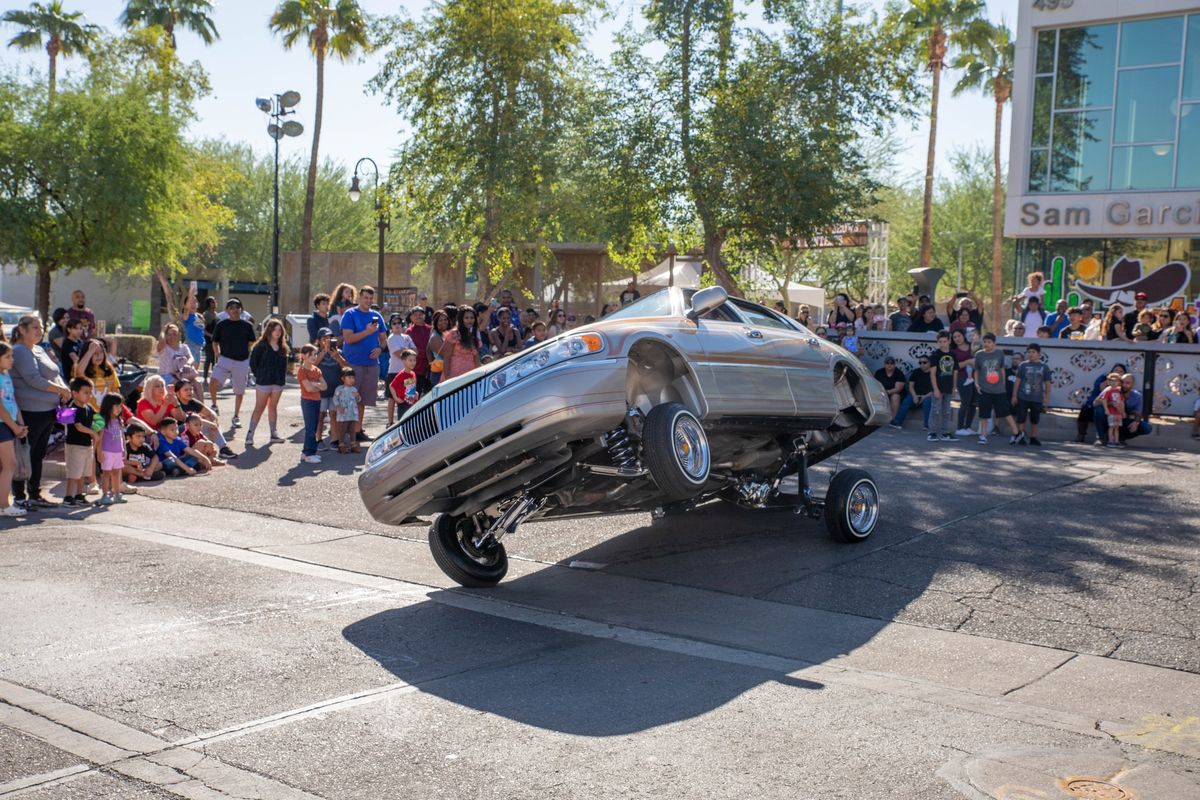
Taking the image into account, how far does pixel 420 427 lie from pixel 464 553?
3.68 ft

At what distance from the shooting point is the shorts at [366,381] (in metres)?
15.5

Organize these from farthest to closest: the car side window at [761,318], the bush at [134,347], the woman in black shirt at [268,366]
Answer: the bush at [134,347] → the woman in black shirt at [268,366] → the car side window at [761,318]

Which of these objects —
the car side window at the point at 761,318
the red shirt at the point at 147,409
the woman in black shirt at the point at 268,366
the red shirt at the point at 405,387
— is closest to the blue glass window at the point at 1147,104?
the red shirt at the point at 405,387

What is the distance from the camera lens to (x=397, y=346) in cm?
1717

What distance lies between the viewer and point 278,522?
426 inches

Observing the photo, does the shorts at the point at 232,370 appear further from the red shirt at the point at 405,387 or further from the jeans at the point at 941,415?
the jeans at the point at 941,415

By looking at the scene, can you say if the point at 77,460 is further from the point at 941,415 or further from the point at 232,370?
the point at 941,415

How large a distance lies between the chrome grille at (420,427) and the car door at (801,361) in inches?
103

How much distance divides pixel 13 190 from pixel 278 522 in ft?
76.3

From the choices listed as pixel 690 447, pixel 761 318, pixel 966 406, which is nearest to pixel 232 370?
pixel 761 318

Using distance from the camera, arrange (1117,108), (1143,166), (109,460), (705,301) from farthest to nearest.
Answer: (1117,108) → (1143,166) → (109,460) → (705,301)

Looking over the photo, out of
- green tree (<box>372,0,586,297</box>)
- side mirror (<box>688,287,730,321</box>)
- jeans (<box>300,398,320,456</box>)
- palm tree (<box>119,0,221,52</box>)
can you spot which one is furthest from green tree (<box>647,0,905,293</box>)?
palm tree (<box>119,0,221,52</box>)

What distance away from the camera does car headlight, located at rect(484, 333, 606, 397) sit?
279 inches

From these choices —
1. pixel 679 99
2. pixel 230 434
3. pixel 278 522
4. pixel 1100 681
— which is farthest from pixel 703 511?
pixel 679 99
